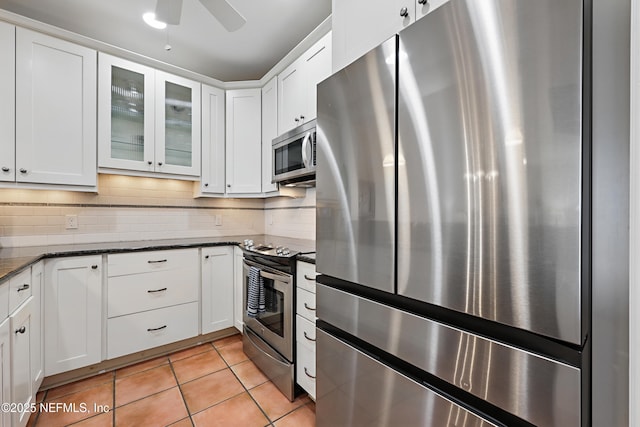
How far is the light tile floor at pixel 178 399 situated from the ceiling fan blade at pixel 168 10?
7.20 ft

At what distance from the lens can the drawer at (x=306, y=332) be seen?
1.71 metres

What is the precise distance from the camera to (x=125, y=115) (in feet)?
7.87

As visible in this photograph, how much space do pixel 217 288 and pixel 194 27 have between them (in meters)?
2.12

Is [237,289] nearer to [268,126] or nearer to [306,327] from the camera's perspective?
[306,327]

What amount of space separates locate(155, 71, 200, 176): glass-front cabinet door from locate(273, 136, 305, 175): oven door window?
2.74 feet

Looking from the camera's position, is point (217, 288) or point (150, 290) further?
point (217, 288)

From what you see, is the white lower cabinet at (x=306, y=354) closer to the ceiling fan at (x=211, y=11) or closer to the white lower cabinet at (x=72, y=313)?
the white lower cabinet at (x=72, y=313)

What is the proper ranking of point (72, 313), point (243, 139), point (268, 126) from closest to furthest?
1. point (72, 313)
2. point (268, 126)
3. point (243, 139)

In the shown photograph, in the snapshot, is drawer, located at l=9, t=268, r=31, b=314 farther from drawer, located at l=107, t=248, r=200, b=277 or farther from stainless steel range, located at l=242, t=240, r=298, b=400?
stainless steel range, located at l=242, t=240, r=298, b=400

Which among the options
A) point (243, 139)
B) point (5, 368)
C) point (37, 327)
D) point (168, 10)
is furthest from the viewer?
point (243, 139)

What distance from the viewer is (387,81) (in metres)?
1.02

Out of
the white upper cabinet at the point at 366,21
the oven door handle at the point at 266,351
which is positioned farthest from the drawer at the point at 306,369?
the white upper cabinet at the point at 366,21

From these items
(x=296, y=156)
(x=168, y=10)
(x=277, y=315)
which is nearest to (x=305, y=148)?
(x=296, y=156)

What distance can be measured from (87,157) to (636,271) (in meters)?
3.01
